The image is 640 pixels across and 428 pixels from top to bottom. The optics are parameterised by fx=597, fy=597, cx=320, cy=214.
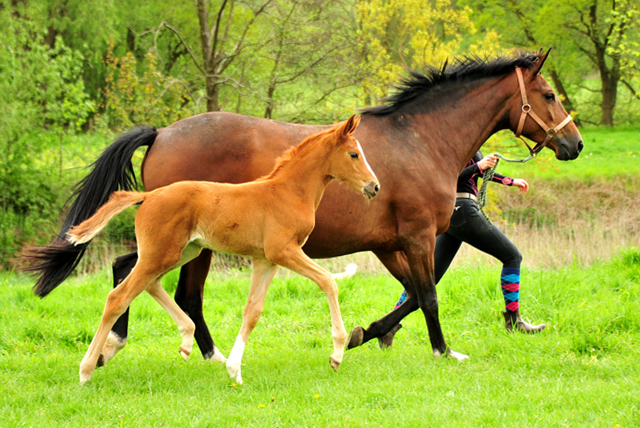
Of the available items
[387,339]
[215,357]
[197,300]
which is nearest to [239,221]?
[197,300]

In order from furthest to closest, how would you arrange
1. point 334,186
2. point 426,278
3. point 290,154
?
1. point 426,278
2. point 334,186
3. point 290,154

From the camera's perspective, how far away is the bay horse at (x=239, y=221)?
394 cm

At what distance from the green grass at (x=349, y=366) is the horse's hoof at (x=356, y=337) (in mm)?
161

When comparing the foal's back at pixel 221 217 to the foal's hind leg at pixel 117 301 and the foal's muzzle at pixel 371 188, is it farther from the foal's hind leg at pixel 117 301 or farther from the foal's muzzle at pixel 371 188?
the foal's muzzle at pixel 371 188

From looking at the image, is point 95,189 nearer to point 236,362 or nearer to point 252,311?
point 252,311

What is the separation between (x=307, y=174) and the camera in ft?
13.8

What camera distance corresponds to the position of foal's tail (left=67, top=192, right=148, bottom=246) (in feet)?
13.0

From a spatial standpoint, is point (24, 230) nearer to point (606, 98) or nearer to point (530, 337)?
point (530, 337)

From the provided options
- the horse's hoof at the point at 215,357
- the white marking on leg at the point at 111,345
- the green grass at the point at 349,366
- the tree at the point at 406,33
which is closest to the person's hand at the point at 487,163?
the green grass at the point at 349,366

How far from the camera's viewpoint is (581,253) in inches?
356

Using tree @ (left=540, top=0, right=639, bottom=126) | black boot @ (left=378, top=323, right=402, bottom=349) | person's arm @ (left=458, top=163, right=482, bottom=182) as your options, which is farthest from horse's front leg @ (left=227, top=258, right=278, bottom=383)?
tree @ (left=540, top=0, right=639, bottom=126)

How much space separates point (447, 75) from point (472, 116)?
434mm

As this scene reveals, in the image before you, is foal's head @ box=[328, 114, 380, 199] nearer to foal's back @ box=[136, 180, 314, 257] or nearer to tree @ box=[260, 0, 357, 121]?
foal's back @ box=[136, 180, 314, 257]

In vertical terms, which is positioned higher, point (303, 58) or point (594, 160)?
point (303, 58)
